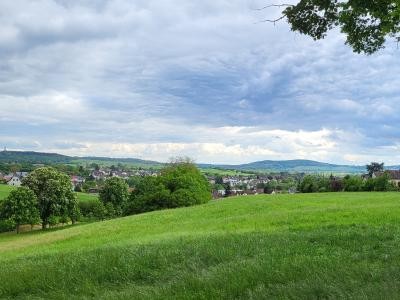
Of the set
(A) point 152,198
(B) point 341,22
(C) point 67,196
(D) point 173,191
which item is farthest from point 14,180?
(B) point 341,22

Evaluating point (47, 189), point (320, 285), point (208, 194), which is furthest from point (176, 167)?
point (320, 285)

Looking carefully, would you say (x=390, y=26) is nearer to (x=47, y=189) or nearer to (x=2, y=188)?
(x=47, y=189)

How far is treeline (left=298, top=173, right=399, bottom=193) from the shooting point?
2741 inches

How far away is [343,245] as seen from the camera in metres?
12.5

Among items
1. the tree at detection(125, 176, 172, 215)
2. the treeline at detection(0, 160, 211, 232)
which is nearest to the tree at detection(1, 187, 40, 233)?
the treeline at detection(0, 160, 211, 232)

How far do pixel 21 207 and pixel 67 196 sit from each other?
894 cm

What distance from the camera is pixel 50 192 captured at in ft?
256

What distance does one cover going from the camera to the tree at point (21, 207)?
7238cm

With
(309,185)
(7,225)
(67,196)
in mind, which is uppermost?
(309,185)

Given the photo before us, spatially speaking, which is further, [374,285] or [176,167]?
[176,167]

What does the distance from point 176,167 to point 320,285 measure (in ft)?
225

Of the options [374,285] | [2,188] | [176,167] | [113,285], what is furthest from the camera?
[2,188]

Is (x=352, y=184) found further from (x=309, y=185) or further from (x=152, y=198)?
(x=152, y=198)

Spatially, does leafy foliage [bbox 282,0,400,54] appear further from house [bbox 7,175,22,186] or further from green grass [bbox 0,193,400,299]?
house [bbox 7,175,22,186]
